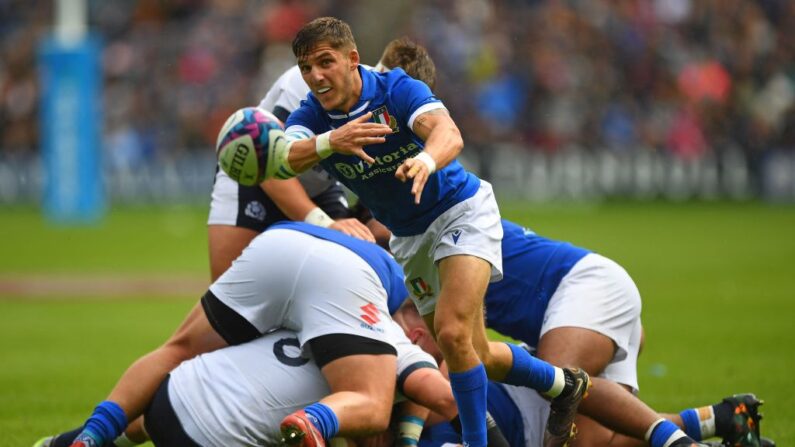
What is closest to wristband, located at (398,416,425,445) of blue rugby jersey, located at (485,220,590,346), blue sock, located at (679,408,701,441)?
blue rugby jersey, located at (485,220,590,346)

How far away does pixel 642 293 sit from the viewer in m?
14.3

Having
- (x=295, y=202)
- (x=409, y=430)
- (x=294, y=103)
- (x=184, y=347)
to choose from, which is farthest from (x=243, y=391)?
(x=294, y=103)

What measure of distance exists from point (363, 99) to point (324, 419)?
168 centimetres

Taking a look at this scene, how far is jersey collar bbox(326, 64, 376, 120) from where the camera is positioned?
631cm

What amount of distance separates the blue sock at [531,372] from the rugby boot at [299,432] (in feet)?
3.90

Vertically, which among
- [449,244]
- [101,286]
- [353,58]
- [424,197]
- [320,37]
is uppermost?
[320,37]

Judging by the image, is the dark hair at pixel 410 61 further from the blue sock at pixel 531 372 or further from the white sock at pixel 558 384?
the white sock at pixel 558 384

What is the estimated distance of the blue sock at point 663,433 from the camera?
6172 millimetres

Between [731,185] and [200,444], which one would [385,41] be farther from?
[200,444]

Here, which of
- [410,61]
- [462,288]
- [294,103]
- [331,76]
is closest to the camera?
[462,288]

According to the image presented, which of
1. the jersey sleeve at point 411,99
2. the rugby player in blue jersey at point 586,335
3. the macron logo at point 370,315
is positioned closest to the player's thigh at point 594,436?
the rugby player in blue jersey at point 586,335

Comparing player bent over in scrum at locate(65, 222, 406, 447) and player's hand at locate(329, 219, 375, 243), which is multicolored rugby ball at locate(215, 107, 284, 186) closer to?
player bent over in scrum at locate(65, 222, 406, 447)

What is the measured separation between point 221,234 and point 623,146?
18.8 m

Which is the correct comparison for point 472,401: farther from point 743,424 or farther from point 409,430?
point 743,424
